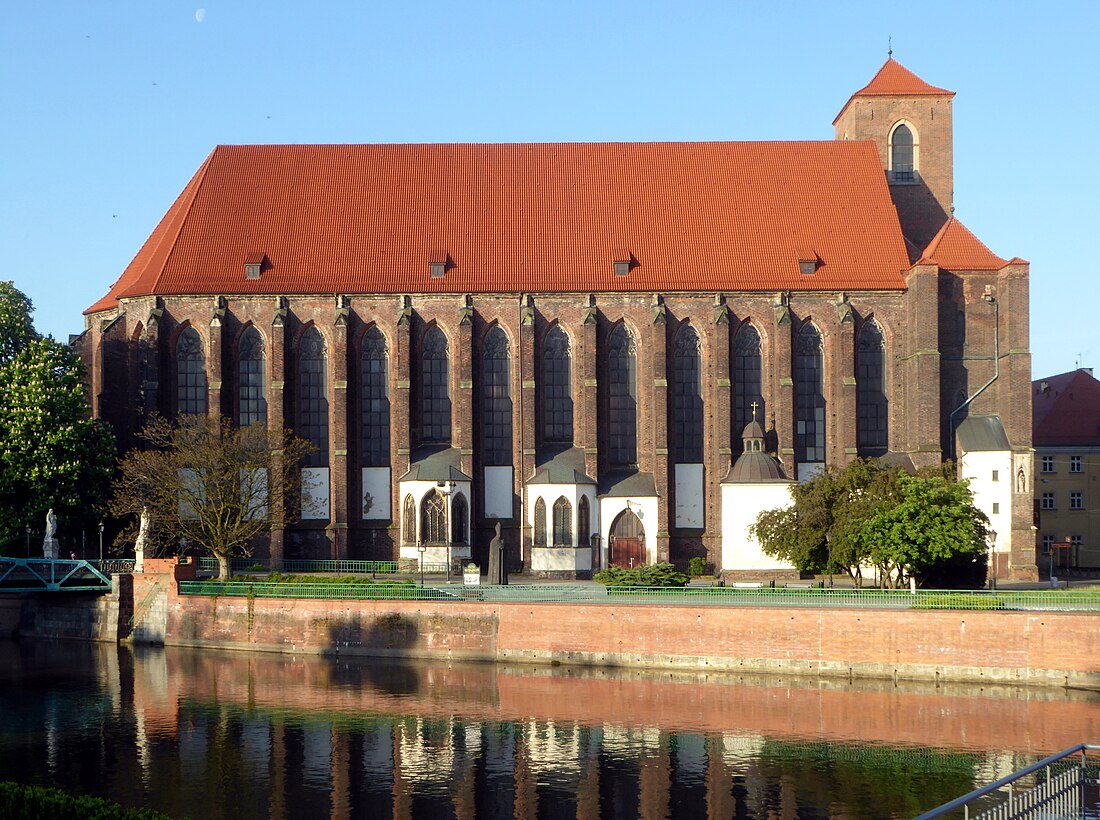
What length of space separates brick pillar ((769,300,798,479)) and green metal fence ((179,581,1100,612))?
1710cm

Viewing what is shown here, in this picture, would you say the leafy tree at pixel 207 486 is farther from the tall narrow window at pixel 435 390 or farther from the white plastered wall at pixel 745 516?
the white plastered wall at pixel 745 516

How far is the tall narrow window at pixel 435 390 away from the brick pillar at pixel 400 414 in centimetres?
124

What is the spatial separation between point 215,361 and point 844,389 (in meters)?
31.4

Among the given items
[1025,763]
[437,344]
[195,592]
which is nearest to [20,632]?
[195,592]

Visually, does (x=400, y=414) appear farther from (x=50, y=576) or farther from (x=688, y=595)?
(x=688, y=595)

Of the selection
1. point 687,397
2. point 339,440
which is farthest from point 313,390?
point 687,397

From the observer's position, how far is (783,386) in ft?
227

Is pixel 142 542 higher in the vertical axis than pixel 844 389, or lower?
lower

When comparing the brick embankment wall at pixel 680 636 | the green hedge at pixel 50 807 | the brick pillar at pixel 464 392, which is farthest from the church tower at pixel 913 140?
the green hedge at pixel 50 807

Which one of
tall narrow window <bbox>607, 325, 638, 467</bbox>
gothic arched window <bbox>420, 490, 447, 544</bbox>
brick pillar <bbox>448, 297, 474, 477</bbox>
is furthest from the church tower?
gothic arched window <bbox>420, 490, 447, 544</bbox>

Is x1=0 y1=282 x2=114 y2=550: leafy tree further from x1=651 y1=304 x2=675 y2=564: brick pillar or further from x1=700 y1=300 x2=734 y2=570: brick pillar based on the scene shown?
x1=700 y1=300 x2=734 y2=570: brick pillar

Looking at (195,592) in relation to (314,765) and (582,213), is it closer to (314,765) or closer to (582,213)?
(314,765)

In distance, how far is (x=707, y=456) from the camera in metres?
69.6

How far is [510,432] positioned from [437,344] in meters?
5.89
